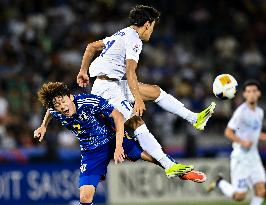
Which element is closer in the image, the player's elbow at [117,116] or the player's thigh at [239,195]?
the player's elbow at [117,116]

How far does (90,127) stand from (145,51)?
9.69 metres

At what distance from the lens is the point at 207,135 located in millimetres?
18984

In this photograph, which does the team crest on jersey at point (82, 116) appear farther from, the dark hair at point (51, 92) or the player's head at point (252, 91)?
the player's head at point (252, 91)

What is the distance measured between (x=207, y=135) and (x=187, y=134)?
0.95 metres

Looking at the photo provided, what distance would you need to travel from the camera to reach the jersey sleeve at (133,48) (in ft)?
35.5

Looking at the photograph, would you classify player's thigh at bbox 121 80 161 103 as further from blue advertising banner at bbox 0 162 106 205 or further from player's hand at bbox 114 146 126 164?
blue advertising banner at bbox 0 162 106 205

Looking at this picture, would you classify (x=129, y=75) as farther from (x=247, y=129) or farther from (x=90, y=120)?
(x=247, y=129)

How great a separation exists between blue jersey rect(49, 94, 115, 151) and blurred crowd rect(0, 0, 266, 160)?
657cm

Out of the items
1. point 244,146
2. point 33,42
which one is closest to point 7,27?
point 33,42

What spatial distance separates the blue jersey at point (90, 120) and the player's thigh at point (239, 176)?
11.7 feet

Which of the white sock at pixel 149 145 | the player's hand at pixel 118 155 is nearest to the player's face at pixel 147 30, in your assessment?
the white sock at pixel 149 145

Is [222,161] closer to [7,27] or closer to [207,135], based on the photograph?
[207,135]

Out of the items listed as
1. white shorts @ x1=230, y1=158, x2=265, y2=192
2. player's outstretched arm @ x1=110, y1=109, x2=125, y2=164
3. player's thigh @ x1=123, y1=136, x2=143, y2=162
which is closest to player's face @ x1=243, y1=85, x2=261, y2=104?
white shorts @ x1=230, y1=158, x2=265, y2=192

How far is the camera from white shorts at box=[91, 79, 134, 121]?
437 inches
